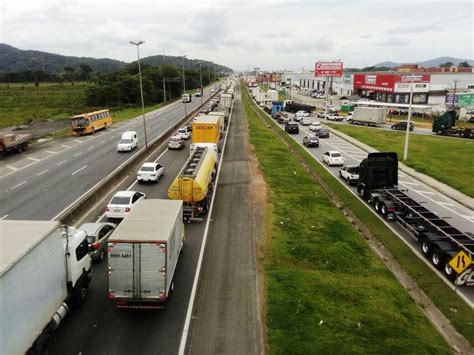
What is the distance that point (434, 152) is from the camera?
171 feet

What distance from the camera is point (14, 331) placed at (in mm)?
9867

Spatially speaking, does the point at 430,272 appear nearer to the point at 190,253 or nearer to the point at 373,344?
the point at 373,344

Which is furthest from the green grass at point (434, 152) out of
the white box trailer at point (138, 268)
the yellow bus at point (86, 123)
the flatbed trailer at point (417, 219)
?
the yellow bus at point (86, 123)

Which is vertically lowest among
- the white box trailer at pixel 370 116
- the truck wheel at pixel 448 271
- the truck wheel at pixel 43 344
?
the truck wheel at pixel 448 271

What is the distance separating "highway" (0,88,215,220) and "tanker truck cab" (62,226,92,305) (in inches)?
416

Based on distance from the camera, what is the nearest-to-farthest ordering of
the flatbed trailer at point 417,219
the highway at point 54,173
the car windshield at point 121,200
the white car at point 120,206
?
the flatbed trailer at point 417,219 < the white car at point 120,206 < the car windshield at point 121,200 < the highway at point 54,173

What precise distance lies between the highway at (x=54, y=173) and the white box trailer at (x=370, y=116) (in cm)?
4454

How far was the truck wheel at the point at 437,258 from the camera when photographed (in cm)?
1967

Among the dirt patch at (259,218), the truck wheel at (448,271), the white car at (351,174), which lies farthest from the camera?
the white car at (351,174)

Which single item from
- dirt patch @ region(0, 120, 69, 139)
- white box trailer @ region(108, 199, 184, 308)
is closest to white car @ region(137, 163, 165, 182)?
white box trailer @ region(108, 199, 184, 308)

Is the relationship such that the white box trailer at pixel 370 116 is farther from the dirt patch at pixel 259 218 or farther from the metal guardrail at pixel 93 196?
the metal guardrail at pixel 93 196

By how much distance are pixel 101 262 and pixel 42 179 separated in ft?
60.4

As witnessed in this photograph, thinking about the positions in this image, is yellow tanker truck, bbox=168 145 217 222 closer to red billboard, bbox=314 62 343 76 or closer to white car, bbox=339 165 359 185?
white car, bbox=339 165 359 185

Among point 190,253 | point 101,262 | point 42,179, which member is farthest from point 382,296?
point 42,179
